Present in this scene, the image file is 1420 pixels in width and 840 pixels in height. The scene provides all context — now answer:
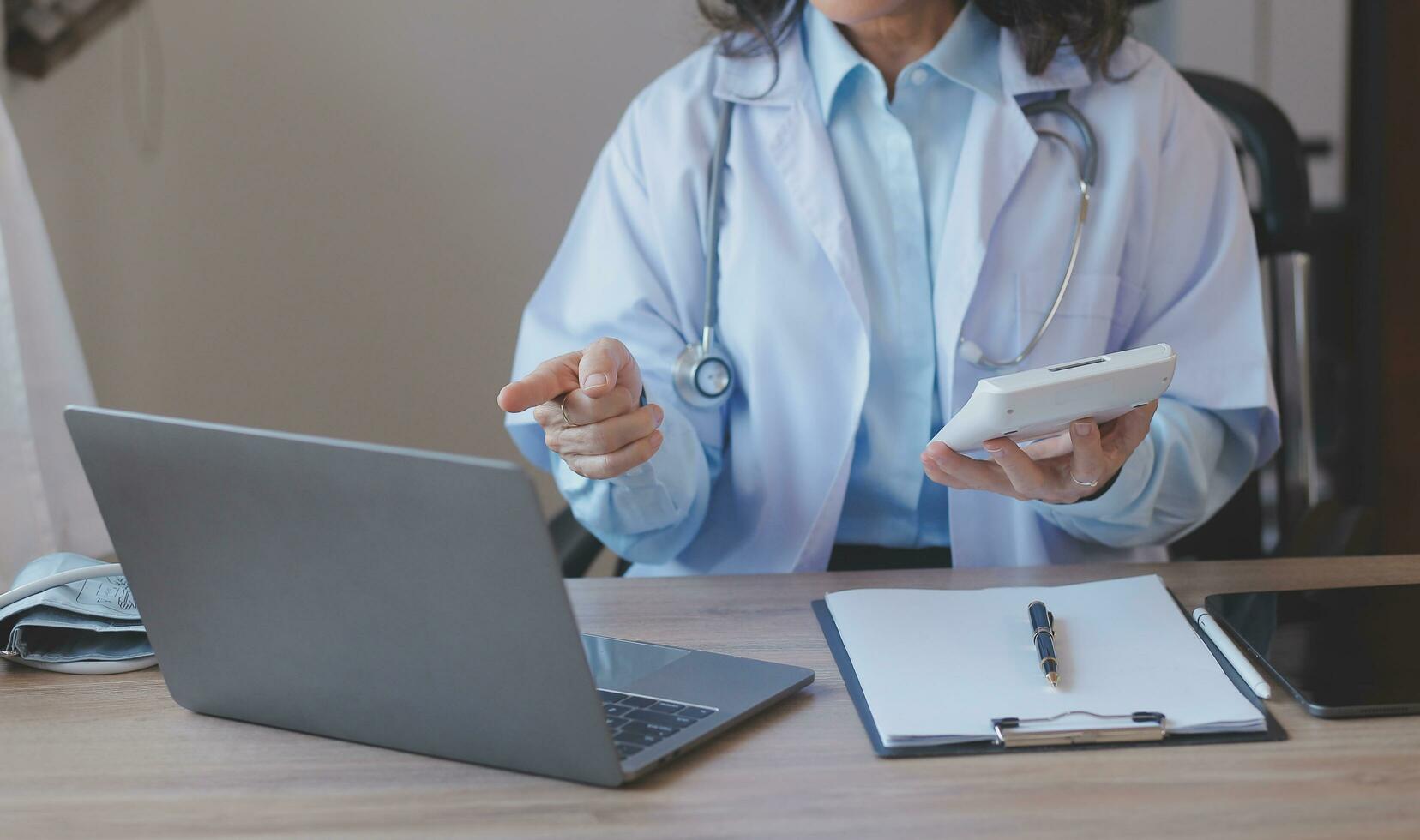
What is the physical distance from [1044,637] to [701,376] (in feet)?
1.59

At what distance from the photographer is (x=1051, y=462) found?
98 cm

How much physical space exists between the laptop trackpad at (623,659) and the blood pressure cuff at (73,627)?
0.30 m

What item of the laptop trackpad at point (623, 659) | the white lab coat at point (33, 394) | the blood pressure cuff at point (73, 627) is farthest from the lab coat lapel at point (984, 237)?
the white lab coat at point (33, 394)

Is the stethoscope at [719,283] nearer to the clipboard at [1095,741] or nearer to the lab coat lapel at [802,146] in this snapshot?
the lab coat lapel at [802,146]

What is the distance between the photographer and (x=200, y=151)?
176 centimetres

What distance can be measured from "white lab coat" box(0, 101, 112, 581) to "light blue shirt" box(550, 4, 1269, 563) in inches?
→ 18.3

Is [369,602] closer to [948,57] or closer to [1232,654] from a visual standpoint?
[1232,654]

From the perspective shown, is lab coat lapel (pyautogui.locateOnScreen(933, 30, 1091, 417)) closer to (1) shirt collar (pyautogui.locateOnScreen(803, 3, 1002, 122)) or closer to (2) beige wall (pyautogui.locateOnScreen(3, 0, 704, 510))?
(1) shirt collar (pyautogui.locateOnScreen(803, 3, 1002, 122))

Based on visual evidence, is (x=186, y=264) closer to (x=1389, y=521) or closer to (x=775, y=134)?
(x=775, y=134)

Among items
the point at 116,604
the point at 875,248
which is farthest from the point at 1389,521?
the point at 116,604

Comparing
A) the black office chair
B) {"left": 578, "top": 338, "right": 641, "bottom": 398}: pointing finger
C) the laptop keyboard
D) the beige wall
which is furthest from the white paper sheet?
the beige wall

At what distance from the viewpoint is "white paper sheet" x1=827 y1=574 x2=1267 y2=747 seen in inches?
28.1

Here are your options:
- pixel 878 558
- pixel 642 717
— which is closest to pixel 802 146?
pixel 878 558

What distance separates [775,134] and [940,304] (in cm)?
23
